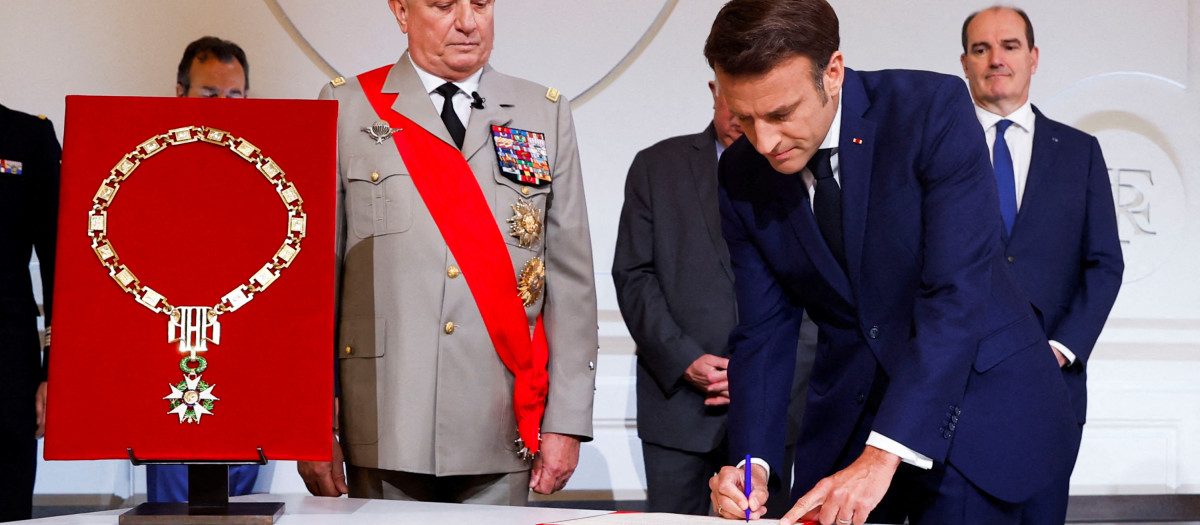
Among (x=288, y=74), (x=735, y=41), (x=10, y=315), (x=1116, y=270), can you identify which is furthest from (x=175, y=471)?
(x=1116, y=270)

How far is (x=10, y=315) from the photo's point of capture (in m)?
2.41

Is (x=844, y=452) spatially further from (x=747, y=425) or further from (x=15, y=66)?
(x=15, y=66)

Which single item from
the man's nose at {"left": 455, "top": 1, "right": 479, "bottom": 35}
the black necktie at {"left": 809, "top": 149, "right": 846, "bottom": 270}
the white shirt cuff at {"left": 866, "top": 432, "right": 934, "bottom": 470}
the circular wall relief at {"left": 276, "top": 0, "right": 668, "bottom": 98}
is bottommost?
the white shirt cuff at {"left": 866, "top": 432, "right": 934, "bottom": 470}

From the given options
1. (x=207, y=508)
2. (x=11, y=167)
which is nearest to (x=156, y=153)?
(x=207, y=508)

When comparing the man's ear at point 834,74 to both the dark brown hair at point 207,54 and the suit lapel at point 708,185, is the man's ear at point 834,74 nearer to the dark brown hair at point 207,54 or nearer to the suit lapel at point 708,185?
the suit lapel at point 708,185

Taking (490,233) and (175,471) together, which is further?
(175,471)

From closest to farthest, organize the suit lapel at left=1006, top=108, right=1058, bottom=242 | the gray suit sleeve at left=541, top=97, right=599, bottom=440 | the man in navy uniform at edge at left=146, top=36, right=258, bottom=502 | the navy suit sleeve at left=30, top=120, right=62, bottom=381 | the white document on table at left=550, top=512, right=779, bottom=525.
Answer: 1. the white document on table at left=550, top=512, right=779, bottom=525
2. the gray suit sleeve at left=541, top=97, right=599, bottom=440
3. the navy suit sleeve at left=30, top=120, right=62, bottom=381
4. the suit lapel at left=1006, top=108, right=1058, bottom=242
5. the man in navy uniform at edge at left=146, top=36, right=258, bottom=502

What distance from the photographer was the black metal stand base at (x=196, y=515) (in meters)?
1.33

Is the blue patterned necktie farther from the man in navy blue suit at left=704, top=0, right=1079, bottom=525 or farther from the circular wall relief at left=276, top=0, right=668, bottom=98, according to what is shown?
the circular wall relief at left=276, top=0, right=668, bottom=98

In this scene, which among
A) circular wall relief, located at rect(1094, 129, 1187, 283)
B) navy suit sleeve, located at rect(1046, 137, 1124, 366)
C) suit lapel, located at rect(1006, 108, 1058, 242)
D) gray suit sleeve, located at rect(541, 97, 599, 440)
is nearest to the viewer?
gray suit sleeve, located at rect(541, 97, 599, 440)

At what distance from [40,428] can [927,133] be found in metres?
2.07

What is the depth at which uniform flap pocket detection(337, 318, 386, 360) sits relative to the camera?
1.90m

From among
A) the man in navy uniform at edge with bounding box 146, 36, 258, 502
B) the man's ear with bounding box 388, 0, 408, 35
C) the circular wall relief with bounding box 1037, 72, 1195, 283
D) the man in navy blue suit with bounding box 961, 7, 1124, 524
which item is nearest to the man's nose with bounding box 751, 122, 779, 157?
the man's ear with bounding box 388, 0, 408, 35

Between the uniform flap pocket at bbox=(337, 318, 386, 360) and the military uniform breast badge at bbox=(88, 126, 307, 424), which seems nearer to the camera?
the military uniform breast badge at bbox=(88, 126, 307, 424)
